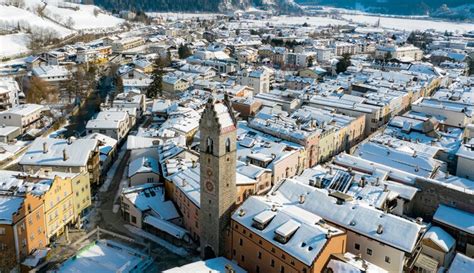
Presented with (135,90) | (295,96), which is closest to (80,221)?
(295,96)

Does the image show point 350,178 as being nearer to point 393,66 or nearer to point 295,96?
point 295,96

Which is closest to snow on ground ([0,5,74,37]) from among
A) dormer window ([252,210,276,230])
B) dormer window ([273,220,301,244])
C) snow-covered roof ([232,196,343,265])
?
snow-covered roof ([232,196,343,265])

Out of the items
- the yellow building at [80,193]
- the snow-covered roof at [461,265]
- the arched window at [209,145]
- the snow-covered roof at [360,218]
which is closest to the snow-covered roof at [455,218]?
the snow-covered roof at [461,265]

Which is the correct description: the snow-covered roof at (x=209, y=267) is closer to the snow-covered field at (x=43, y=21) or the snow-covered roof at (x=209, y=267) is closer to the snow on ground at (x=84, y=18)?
the snow-covered field at (x=43, y=21)

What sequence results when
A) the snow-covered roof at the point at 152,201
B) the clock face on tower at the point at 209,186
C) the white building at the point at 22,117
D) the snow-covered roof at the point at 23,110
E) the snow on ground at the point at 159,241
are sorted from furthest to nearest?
the snow-covered roof at the point at 23,110, the white building at the point at 22,117, the snow-covered roof at the point at 152,201, the snow on ground at the point at 159,241, the clock face on tower at the point at 209,186

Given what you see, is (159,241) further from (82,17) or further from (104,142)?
(82,17)

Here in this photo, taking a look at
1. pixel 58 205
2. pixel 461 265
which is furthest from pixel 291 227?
pixel 58 205
